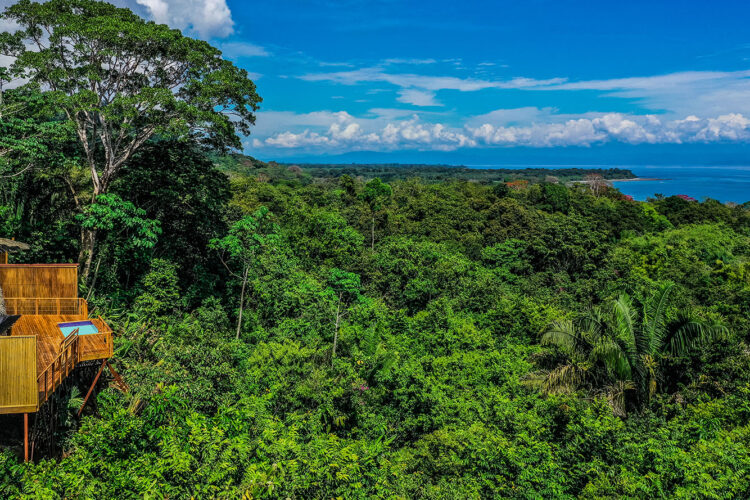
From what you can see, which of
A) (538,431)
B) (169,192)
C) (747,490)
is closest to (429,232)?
(169,192)

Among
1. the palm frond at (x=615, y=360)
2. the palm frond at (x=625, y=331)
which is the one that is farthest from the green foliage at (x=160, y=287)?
the palm frond at (x=625, y=331)

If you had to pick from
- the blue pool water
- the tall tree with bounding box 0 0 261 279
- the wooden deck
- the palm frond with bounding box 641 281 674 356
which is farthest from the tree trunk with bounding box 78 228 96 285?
the palm frond with bounding box 641 281 674 356

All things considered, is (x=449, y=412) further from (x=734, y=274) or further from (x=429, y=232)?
(x=429, y=232)

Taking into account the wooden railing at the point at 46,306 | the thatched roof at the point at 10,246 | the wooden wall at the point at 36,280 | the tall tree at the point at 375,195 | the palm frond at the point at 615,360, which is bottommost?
the palm frond at the point at 615,360

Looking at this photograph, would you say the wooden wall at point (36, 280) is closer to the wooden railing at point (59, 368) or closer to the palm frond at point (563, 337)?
the wooden railing at point (59, 368)

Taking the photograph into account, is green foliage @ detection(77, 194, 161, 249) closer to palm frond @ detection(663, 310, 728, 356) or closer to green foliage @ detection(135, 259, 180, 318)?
green foliage @ detection(135, 259, 180, 318)

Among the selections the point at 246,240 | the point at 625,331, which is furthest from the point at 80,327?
the point at 625,331
